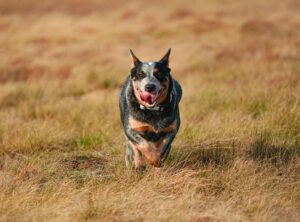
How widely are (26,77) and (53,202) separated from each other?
9.37m

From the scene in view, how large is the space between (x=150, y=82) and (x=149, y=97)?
153 mm

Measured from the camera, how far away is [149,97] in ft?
20.3

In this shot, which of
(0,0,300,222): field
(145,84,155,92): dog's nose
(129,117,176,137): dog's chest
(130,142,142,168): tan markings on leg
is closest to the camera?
(0,0,300,222): field

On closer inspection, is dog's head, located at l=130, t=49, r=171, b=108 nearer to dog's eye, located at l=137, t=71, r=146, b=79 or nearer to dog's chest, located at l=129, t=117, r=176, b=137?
dog's eye, located at l=137, t=71, r=146, b=79

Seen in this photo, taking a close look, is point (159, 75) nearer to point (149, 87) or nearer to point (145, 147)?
point (149, 87)

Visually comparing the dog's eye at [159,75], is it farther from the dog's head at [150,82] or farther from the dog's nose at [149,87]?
the dog's nose at [149,87]

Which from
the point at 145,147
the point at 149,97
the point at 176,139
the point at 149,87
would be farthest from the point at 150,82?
A: the point at 176,139

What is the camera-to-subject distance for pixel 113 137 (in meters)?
8.52

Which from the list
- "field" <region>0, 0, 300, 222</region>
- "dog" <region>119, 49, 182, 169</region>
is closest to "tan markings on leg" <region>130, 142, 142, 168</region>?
"dog" <region>119, 49, 182, 169</region>

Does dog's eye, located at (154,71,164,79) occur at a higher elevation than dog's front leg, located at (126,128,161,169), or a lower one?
higher

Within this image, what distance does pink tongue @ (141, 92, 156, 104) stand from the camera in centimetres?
615

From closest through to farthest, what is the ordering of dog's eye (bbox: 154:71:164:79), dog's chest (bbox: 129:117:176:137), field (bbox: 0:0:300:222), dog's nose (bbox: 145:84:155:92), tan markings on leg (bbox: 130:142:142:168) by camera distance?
1. field (bbox: 0:0:300:222)
2. dog's nose (bbox: 145:84:155:92)
3. dog's eye (bbox: 154:71:164:79)
4. dog's chest (bbox: 129:117:176:137)
5. tan markings on leg (bbox: 130:142:142:168)

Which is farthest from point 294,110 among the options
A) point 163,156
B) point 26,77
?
point 26,77

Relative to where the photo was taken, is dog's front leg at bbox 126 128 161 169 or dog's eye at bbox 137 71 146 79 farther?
dog's front leg at bbox 126 128 161 169
